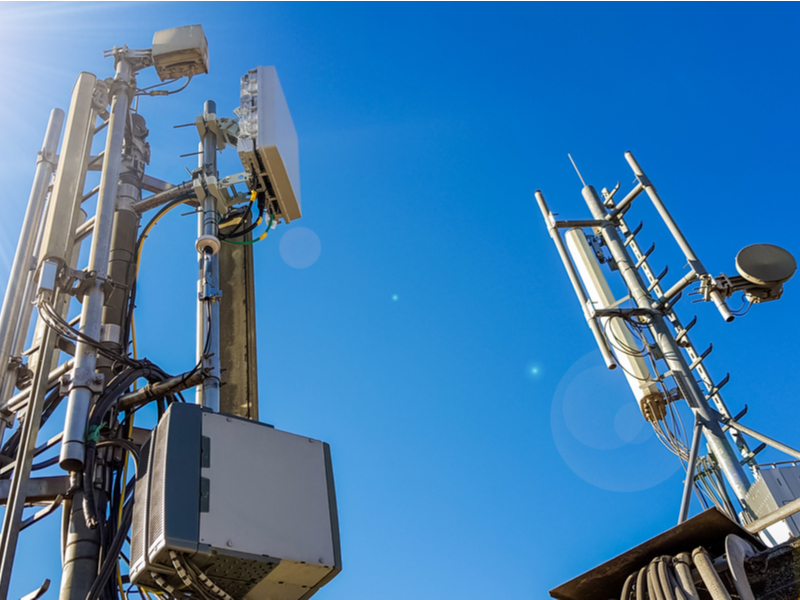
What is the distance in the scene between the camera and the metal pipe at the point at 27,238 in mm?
8258

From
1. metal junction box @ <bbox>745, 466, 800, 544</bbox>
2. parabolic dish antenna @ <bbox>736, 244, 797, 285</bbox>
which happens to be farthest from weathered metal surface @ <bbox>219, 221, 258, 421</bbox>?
parabolic dish antenna @ <bbox>736, 244, 797, 285</bbox>

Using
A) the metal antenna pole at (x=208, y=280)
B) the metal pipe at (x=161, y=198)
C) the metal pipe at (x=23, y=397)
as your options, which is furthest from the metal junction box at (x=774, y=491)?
the metal pipe at (x=23, y=397)

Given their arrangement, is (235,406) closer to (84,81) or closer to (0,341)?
(0,341)

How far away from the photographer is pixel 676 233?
10.2 m

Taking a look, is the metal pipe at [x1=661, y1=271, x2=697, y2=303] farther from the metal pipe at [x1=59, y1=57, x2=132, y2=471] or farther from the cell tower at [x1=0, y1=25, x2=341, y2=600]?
the metal pipe at [x1=59, y1=57, x2=132, y2=471]

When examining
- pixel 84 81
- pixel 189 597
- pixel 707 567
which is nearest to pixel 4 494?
pixel 189 597

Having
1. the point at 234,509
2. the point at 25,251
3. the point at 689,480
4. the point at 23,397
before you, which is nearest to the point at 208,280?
the point at 23,397

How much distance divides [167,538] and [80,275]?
388 cm

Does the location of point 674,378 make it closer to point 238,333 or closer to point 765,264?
point 765,264

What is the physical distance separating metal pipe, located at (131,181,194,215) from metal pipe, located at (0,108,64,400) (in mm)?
1920

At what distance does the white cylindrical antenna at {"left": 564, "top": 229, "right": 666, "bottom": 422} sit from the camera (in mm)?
10070

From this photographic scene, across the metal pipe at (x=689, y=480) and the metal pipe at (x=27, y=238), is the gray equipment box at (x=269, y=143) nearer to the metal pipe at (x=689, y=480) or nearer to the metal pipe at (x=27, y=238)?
the metal pipe at (x=27, y=238)

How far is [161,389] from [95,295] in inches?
45.1

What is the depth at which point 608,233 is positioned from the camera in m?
11.4
